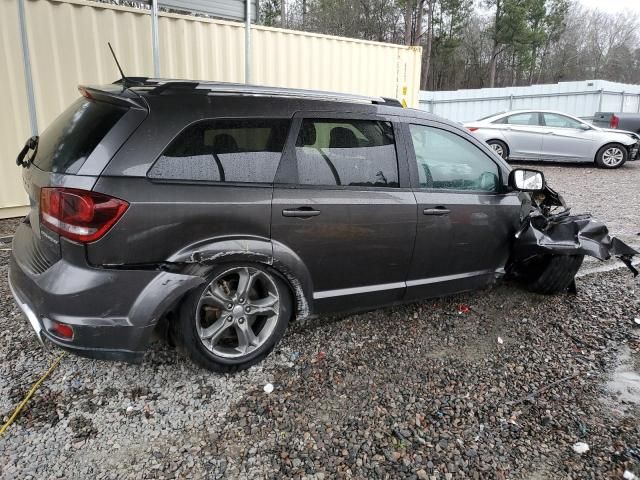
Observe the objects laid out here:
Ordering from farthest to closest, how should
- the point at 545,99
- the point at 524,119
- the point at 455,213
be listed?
the point at 545,99
the point at 524,119
the point at 455,213

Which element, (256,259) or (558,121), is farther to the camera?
(558,121)

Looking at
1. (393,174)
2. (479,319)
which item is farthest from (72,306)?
(479,319)

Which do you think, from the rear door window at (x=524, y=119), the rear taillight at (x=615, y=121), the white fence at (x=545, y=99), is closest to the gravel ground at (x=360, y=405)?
the rear door window at (x=524, y=119)

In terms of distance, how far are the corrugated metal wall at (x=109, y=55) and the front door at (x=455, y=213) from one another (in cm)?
494

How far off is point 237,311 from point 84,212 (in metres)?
1.01

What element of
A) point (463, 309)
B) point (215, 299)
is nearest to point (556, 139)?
point (463, 309)

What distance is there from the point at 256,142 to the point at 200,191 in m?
0.47

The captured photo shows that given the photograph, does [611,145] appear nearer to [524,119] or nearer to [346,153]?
[524,119]

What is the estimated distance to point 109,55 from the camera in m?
6.57

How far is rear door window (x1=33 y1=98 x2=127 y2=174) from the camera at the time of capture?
8.21 feet

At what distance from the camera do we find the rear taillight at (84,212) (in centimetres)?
237

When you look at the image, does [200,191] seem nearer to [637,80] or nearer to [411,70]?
[411,70]

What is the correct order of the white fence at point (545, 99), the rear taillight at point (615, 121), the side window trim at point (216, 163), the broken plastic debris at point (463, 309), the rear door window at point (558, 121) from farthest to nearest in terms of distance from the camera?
the white fence at point (545, 99) < the rear taillight at point (615, 121) < the rear door window at point (558, 121) < the broken plastic debris at point (463, 309) < the side window trim at point (216, 163)

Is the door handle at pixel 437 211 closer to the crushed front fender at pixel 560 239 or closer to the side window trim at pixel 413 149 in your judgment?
the side window trim at pixel 413 149
